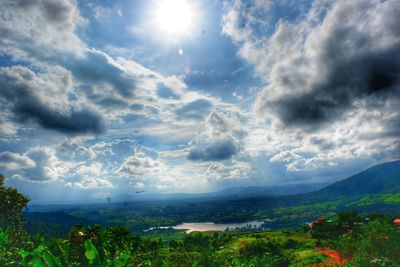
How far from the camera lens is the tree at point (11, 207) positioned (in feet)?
164

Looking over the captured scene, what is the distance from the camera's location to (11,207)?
51438 millimetres

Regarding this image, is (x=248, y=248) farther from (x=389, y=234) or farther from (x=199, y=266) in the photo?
(x=199, y=266)

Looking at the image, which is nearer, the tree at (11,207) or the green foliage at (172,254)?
the green foliage at (172,254)

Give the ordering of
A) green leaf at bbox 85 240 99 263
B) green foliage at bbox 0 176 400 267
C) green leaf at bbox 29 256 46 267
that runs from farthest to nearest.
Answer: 1. green foliage at bbox 0 176 400 267
2. green leaf at bbox 85 240 99 263
3. green leaf at bbox 29 256 46 267

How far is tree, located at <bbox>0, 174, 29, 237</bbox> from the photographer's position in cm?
4991

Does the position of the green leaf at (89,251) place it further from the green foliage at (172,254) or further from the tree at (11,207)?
the tree at (11,207)

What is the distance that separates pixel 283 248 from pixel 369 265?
181ft

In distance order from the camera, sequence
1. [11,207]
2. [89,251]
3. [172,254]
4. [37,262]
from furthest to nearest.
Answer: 1. [172,254]
2. [11,207]
3. [89,251]
4. [37,262]

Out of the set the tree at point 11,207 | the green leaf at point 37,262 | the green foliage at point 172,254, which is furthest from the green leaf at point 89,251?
the tree at point 11,207

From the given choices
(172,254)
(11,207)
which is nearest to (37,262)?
(11,207)

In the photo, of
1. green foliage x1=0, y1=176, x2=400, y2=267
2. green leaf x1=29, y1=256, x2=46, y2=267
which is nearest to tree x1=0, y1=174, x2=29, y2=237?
green foliage x1=0, y1=176, x2=400, y2=267

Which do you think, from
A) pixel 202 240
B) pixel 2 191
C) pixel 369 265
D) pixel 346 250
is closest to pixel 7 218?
pixel 2 191

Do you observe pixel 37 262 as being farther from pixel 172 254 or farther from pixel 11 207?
pixel 172 254

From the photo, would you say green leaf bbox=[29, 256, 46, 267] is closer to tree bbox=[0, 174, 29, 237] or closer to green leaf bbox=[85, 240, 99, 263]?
green leaf bbox=[85, 240, 99, 263]
